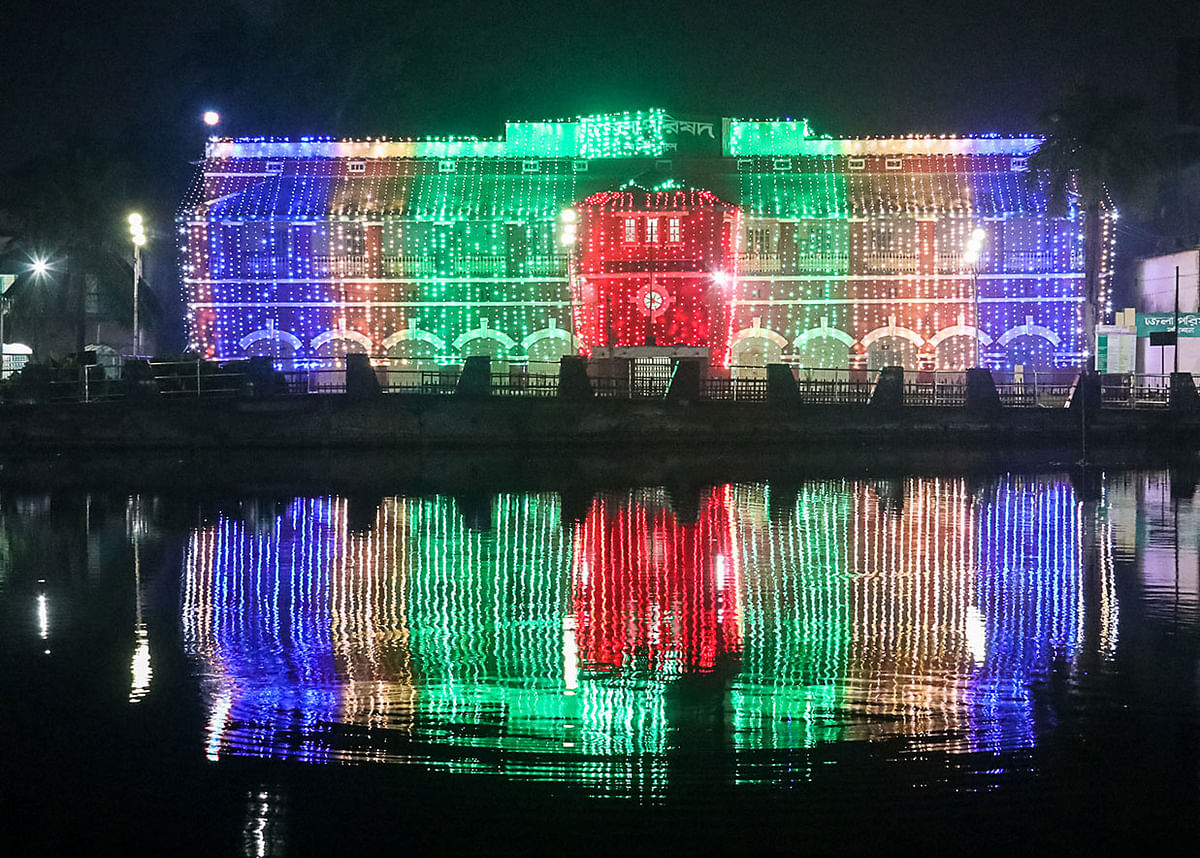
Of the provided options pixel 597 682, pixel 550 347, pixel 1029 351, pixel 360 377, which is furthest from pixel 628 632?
pixel 1029 351

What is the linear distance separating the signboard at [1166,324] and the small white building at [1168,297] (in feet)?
0.34

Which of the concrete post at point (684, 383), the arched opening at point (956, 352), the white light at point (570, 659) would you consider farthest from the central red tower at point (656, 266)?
the white light at point (570, 659)

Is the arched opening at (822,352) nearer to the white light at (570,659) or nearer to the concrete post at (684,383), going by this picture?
the concrete post at (684,383)

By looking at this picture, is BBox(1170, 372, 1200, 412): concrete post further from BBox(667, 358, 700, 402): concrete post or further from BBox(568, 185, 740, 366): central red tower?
BBox(568, 185, 740, 366): central red tower

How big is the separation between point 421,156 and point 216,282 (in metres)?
9.80

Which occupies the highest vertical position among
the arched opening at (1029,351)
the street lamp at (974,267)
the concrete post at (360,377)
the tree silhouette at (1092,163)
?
the tree silhouette at (1092,163)

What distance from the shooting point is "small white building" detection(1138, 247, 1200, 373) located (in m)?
55.3

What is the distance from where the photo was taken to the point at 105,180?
5856 cm

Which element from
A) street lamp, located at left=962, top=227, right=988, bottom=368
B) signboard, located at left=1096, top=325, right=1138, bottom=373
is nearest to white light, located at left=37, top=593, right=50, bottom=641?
street lamp, located at left=962, top=227, right=988, bottom=368

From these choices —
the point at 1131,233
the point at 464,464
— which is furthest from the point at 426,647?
the point at 1131,233

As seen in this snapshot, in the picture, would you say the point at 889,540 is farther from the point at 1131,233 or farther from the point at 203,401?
the point at 1131,233

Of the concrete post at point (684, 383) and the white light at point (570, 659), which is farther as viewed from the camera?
the concrete post at point (684, 383)

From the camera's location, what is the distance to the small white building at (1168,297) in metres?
55.3

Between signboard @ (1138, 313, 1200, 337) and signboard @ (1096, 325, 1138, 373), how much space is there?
625mm
